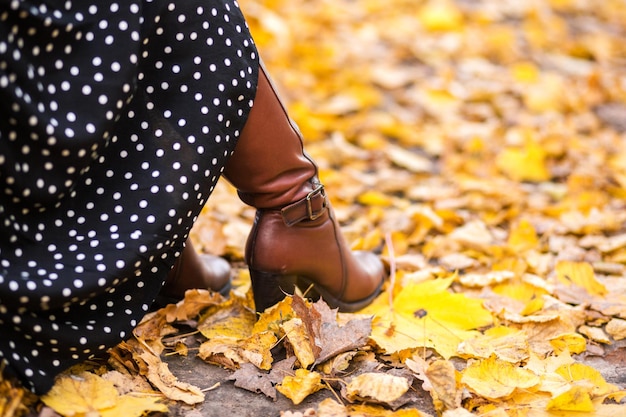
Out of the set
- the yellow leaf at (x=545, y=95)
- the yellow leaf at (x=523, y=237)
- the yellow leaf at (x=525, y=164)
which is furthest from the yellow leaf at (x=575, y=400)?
the yellow leaf at (x=545, y=95)

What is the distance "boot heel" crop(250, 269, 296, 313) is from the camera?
1370mm

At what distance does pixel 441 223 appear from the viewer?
2.02 metres

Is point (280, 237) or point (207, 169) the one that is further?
point (280, 237)

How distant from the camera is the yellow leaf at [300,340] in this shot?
4.09ft

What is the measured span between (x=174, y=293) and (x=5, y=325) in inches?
18.9

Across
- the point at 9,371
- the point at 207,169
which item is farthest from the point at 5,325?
the point at 207,169

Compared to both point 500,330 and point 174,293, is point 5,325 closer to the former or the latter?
point 174,293

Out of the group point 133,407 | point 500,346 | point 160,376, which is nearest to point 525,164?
point 500,346

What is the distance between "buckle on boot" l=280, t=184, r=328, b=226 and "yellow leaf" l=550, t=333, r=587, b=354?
55 cm

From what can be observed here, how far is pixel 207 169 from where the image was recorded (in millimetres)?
1141

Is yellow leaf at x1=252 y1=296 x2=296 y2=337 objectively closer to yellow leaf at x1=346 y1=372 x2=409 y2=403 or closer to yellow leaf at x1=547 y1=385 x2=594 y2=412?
yellow leaf at x1=346 y1=372 x2=409 y2=403

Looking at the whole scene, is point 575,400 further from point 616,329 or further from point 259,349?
point 259,349

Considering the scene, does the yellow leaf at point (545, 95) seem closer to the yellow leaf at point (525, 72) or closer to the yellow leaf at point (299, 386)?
the yellow leaf at point (525, 72)

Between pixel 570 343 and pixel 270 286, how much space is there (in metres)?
0.63
